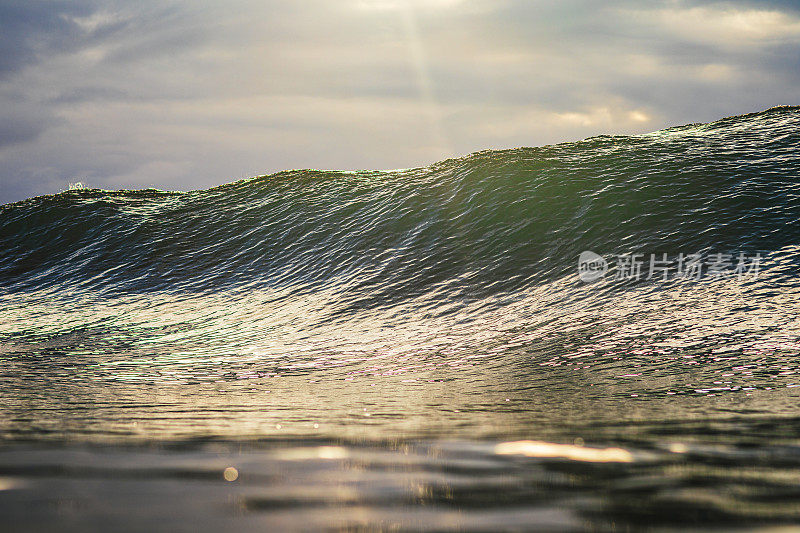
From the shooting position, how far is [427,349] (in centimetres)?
1284

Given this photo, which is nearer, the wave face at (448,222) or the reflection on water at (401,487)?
the reflection on water at (401,487)

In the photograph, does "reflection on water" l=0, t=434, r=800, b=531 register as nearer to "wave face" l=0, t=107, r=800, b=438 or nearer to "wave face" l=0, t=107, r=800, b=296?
"wave face" l=0, t=107, r=800, b=438

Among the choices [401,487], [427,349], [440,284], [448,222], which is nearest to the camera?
[401,487]

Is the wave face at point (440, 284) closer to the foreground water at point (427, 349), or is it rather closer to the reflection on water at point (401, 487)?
the foreground water at point (427, 349)

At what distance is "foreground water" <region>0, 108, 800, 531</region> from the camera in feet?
11.1

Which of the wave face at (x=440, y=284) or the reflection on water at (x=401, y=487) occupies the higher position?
the wave face at (x=440, y=284)

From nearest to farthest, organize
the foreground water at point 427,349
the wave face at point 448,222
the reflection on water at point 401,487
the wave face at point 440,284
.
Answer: the reflection on water at point 401,487 < the foreground water at point 427,349 < the wave face at point 440,284 < the wave face at point 448,222

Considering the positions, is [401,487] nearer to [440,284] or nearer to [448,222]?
[440,284]

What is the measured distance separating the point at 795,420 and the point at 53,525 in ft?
18.4

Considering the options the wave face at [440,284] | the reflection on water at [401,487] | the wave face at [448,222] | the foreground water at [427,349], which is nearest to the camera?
the reflection on water at [401,487]

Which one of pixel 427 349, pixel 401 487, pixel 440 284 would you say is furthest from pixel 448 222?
pixel 401 487

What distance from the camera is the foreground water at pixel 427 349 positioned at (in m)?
3.38

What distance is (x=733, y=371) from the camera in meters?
9.01

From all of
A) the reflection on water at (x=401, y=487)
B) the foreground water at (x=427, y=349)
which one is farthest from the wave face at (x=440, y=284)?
the reflection on water at (x=401, y=487)
